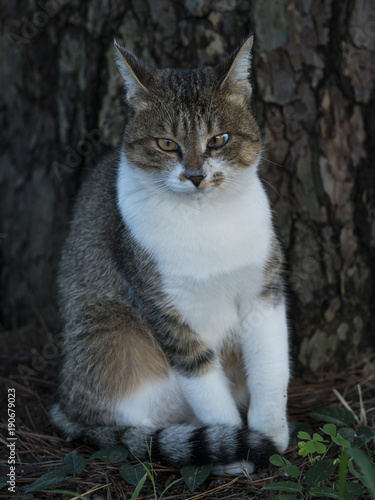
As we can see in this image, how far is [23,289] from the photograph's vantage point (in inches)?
177

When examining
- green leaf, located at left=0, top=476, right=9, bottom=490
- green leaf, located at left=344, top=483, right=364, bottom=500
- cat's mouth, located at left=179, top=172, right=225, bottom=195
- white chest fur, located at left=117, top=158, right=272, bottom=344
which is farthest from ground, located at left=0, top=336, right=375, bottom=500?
cat's mouth, located at left=179, top=172, right=225, bottom=195

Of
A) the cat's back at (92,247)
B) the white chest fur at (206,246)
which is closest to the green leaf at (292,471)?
the white chest fur at (206,246)

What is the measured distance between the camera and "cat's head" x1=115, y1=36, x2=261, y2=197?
2.60 metres

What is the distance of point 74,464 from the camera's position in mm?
2631

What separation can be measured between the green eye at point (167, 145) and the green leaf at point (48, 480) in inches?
60.7

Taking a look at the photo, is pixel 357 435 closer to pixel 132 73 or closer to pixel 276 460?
pixel 276 460

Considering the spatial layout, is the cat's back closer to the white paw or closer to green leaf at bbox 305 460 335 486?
the white paw

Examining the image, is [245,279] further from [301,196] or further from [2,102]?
[2,102]

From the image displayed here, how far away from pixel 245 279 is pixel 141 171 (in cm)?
72

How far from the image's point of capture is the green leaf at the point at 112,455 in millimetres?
2711

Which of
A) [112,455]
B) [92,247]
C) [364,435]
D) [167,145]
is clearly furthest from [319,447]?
Result: [92,247]

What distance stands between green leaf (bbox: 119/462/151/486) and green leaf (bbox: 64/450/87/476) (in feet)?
0.63

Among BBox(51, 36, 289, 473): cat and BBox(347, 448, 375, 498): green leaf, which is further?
BBox(51, 36, 289, 473): cat

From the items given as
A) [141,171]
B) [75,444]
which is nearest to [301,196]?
[141,171]
